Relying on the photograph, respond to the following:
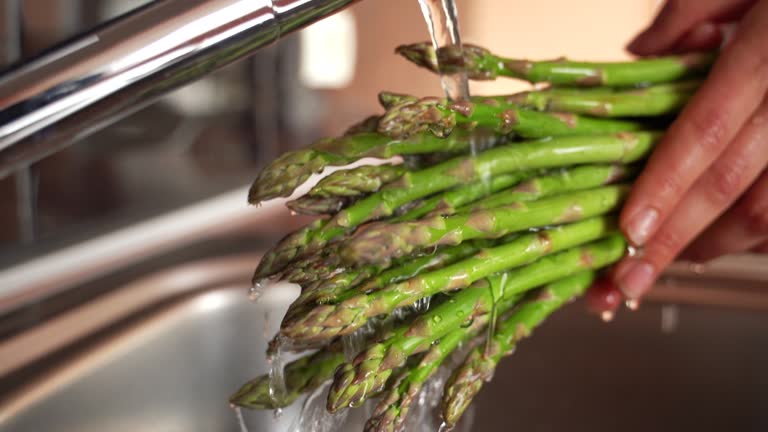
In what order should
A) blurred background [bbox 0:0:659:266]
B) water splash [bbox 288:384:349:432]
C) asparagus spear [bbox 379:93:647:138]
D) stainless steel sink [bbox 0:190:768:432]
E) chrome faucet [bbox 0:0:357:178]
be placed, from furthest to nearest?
blurred background [bbox 0:0:659:266]
stainless steel sink [bbox 0:190:768:432]
water splash [bbox 288:384:349:432]
asparagus spear [bbox 379:93:647:138]
chrome faucet [bbox 0:0:357:178]

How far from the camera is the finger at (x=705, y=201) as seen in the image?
0.77m

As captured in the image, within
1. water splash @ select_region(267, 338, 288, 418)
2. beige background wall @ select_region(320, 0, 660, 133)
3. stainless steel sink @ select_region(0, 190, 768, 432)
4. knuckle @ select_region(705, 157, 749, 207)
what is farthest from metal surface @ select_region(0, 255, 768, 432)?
beige background wall @ select_region(320, 0, 660, 133)

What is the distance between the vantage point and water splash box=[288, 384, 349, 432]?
694 mm

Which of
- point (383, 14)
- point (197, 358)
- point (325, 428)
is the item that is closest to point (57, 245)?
point (197, 358)

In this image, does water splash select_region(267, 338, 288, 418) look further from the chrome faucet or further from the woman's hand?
the woman's hand

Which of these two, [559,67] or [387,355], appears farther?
[559,67]

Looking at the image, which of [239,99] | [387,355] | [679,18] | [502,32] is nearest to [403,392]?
[387,355]

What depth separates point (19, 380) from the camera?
809 mm

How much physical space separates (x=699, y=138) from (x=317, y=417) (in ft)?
1.41

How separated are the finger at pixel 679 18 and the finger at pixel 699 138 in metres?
0.14

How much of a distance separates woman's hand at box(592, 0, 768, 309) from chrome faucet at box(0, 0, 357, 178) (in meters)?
0.41

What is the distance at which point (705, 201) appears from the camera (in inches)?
31.2

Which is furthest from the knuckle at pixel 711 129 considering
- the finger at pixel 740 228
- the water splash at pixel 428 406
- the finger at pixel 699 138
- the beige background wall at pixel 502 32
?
the beige background wall at pixel 502 32

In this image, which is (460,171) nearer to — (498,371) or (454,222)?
(454,222)
